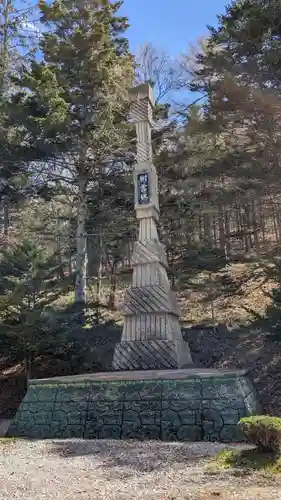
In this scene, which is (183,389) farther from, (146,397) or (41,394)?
(41,394)

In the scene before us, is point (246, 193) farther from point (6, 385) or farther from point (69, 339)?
point (6, 385)

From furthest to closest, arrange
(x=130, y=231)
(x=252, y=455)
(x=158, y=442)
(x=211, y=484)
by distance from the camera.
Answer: (x=130, y=231) < (x=158, y=442) < (x=252, y=455) < (x=211, y=484)

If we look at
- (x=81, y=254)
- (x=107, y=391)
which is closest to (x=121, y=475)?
(x=107, y=391)

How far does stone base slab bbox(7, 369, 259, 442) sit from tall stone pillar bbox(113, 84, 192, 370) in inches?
56.7

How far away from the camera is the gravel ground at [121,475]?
3049 millimetres

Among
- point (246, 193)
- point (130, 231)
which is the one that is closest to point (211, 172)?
point (246, 193)

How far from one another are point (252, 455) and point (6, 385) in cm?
746

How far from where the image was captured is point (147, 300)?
8031 mm

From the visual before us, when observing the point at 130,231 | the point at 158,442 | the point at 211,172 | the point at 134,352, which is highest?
the point at 211,172

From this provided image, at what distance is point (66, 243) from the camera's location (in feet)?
50.8

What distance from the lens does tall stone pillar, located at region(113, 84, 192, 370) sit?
7.62 meters

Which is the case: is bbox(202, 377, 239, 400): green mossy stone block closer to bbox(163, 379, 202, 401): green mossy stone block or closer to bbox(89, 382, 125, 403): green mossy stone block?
bbox(163, 379, 202, 401): green mossy stone block

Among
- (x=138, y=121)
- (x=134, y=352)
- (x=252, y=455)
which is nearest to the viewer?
(x=252, y=455)

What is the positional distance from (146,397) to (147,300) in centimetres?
243
